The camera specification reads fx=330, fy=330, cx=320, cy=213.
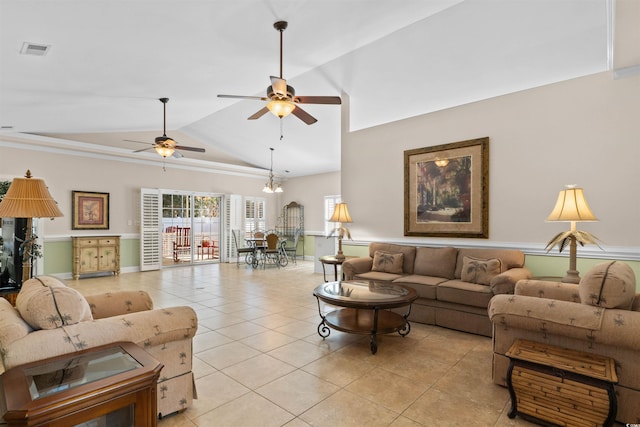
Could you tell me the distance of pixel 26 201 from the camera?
261cm

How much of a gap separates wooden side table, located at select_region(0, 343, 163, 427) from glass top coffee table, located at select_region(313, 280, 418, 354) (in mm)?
1949

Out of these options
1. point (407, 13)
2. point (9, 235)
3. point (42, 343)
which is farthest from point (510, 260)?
point (9, 235)

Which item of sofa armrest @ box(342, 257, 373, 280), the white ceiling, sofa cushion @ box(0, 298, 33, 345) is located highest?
the white ceiling

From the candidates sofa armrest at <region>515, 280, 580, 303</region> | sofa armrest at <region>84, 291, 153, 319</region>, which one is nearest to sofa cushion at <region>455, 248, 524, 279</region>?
sofa armrest at <region>515, 280, 580, 303</region>

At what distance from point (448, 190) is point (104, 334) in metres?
4.32

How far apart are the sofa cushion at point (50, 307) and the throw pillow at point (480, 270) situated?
12.3ft

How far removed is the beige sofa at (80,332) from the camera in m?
1.52

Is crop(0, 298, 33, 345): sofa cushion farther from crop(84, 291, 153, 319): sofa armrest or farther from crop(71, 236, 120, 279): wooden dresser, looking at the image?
crop(71, 236, 120, 279): wooden dresser

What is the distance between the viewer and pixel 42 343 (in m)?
1.54

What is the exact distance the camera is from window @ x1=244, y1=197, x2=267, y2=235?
33.4ft

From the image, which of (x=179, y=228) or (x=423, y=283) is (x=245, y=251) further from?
(x=423, y=283)

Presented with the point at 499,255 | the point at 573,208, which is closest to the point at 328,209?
the point at 499,255

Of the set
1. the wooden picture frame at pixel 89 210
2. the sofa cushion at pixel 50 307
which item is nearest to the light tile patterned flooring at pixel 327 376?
the sofa cushion at pixel 50 307

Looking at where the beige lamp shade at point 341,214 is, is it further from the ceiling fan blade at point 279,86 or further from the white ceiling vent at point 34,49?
the white ceiling vent at point 34,49
